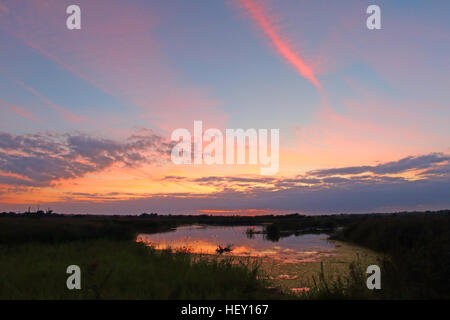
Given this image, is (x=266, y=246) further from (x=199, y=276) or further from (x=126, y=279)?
(x=126, y=279)

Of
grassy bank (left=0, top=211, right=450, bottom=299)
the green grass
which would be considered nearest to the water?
grassy bank (left=0, top=211, right=450, bottom=299)

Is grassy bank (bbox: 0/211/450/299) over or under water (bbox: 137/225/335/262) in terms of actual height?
over

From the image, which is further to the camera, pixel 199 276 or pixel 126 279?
pixel 199 276

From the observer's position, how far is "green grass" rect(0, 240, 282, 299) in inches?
345

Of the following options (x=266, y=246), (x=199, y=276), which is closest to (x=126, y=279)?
(x=199, y=276)

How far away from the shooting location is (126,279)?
10719mm

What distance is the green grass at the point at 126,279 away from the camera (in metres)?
8.76

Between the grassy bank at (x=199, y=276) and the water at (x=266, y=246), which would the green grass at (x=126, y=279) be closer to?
the grassy bank at (x=199, y=276)

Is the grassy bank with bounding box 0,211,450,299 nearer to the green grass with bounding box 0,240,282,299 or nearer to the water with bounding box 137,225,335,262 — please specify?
the green grass with bounding box 0,240,282,299
